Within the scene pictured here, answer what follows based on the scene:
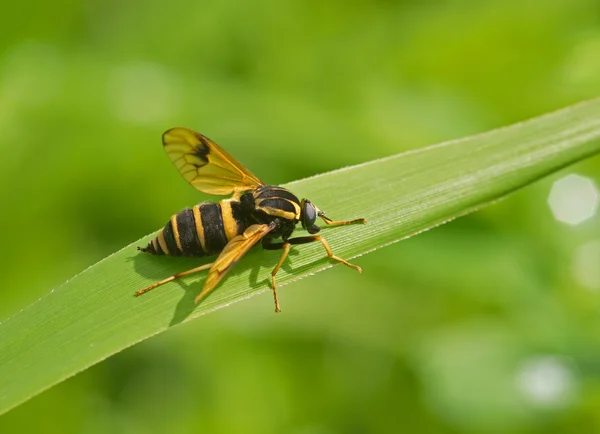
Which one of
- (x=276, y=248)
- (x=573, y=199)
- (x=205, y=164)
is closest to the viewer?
(x=276, y=248)

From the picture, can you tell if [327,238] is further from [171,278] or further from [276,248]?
[171,278]

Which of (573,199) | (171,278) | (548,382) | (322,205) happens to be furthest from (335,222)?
(573,199)

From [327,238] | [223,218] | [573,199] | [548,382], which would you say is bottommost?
[548,382]

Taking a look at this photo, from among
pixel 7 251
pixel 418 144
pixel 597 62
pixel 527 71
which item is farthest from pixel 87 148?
pixel 597 62

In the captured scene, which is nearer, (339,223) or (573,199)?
(339,223)

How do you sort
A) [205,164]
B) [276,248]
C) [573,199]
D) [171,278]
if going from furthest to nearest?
[573,199], [205,164], [276,248], [171,278]

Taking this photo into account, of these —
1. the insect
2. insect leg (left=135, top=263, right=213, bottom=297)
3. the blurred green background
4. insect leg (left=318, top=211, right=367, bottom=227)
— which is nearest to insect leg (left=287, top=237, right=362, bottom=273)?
the insect

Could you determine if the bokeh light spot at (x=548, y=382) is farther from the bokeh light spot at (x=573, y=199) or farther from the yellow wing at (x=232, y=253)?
the yellow wing at (x=232, y=253)
